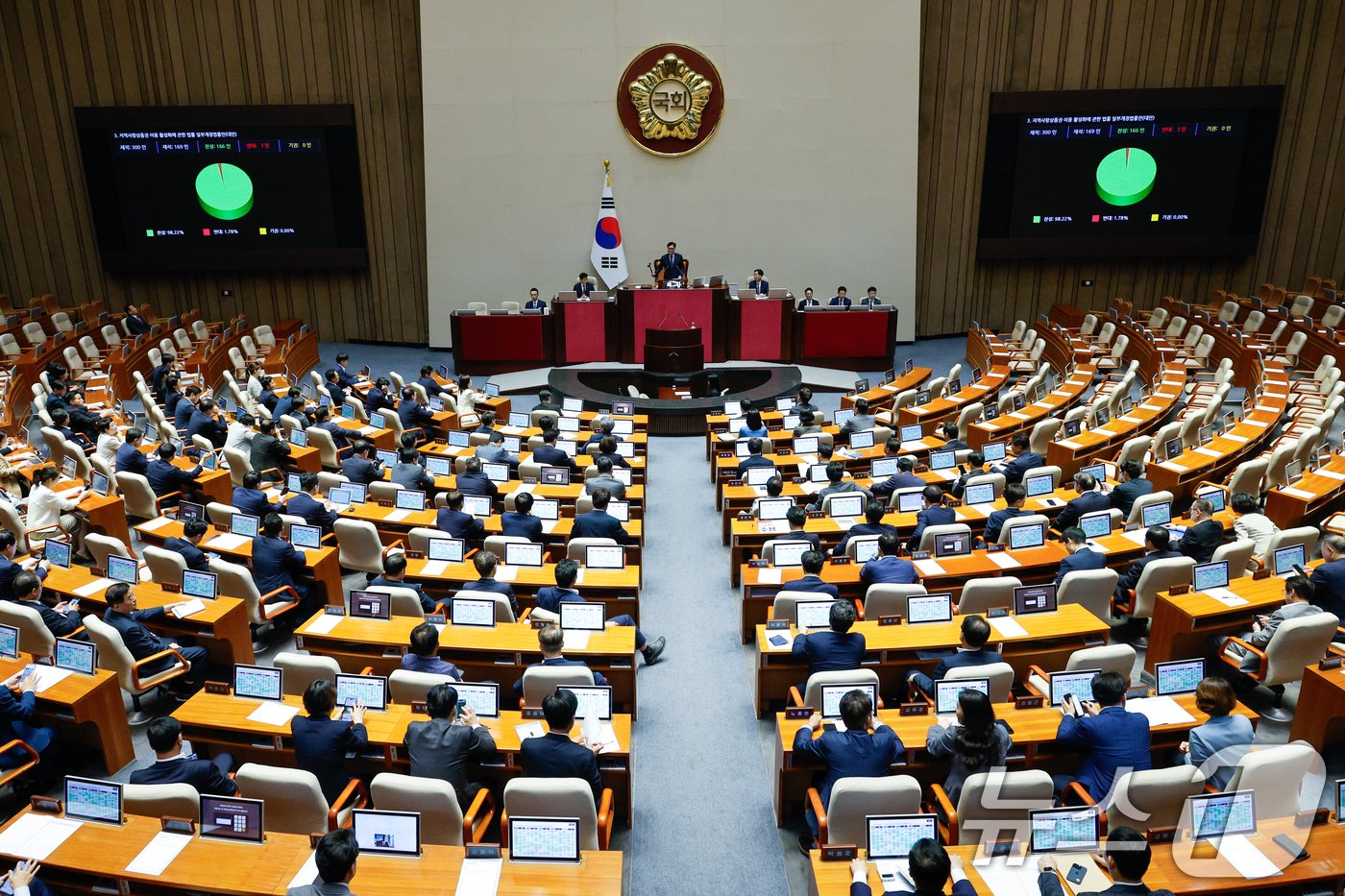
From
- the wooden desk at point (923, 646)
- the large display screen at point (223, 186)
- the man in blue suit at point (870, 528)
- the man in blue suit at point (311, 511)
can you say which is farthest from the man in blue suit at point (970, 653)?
the large display screen at point (223, 186)

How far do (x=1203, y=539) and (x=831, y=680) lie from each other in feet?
13.2

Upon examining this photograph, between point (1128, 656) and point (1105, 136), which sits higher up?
point (1105, 136)

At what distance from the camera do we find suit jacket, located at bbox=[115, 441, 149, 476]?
10.3 m

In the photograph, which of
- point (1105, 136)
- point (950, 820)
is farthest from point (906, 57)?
point (950, 820)

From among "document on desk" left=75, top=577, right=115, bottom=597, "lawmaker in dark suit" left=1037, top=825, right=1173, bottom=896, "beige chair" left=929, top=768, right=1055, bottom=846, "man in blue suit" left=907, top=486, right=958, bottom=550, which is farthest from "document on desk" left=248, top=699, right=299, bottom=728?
"man in blue suit" left=907, top=486, right=958, bottom=550

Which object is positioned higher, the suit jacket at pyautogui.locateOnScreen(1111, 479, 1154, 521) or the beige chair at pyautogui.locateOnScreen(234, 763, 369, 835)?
the suit jacket at pyautogui.locateOnScreen(1111, 479, 1154, 521)

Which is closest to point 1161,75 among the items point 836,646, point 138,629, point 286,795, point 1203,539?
point 1203,539

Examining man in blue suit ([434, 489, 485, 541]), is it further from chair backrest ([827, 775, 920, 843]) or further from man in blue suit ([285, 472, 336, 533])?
chair backrest ([827, 775, 920, 843])

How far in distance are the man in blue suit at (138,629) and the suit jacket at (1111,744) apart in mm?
6116

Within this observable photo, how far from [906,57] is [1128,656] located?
15175 millimetres

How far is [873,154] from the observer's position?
1861 cm

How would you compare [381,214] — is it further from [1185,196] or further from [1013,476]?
[1185,196]

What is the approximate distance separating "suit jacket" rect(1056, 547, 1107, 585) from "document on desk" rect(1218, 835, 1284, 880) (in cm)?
294

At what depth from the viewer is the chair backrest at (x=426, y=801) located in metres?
4.72
